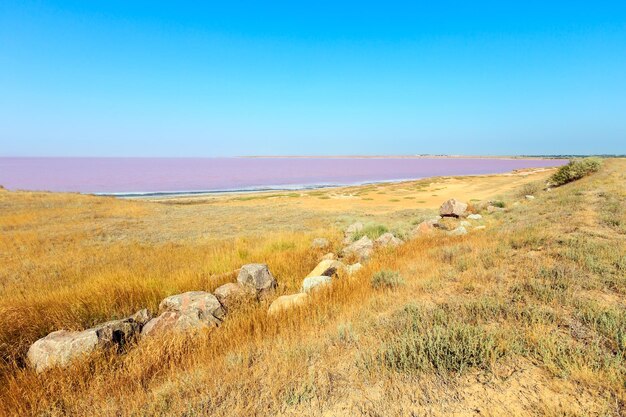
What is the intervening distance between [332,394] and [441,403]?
0.93m

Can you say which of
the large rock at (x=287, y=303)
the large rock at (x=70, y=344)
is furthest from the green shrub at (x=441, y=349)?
the large rock at (x=70, y=344)

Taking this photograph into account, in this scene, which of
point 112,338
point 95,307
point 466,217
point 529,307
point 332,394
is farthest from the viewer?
point 466,217

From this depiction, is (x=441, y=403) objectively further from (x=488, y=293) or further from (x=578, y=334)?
(x=488, y=293)

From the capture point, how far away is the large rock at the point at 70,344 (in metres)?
3.85

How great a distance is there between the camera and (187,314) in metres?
4.97

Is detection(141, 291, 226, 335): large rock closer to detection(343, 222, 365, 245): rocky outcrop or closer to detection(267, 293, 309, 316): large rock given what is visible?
detection(267, 293, 309, 316): large rock

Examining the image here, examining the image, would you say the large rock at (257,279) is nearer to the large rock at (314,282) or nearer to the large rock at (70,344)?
the large rock at (314,282)

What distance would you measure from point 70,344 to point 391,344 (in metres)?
4.10

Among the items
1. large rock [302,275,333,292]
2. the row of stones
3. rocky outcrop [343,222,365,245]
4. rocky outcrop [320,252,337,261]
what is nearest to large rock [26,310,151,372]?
the row of stones

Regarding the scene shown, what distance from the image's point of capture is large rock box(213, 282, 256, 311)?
19.6 feet

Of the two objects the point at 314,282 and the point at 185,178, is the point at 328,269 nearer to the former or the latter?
the point at 314,282

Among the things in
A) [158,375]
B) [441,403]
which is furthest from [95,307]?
[441,403]

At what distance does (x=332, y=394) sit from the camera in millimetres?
2771

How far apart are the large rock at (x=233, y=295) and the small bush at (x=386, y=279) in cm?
251
